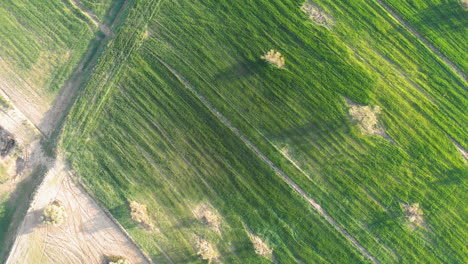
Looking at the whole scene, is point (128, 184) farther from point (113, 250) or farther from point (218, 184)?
point (218, 184)

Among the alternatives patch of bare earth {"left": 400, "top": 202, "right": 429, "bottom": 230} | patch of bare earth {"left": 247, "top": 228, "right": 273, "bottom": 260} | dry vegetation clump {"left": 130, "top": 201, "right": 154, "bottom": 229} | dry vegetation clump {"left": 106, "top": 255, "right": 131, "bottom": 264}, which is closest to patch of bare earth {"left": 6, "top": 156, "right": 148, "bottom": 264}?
dry vegetation clump {"left": 106, "top": 255, "right": 131, "bottom": 264}

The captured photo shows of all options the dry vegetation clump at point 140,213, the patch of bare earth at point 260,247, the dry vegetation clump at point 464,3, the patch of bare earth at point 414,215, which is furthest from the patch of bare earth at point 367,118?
the dry vegetation clump at point 140,213

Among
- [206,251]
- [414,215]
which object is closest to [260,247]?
[206,251]

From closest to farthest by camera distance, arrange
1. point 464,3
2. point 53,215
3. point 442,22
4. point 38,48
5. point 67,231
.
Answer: point 53,215 → point 67,231 → point 38,48 → point 464,3 → point 442,22

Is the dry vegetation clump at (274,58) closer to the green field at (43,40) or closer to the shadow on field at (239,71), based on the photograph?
the shadow on field at (239,71)

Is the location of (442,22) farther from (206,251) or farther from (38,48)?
(38,48)

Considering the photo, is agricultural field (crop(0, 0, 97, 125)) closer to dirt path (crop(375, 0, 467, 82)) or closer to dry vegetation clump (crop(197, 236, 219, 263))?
dry vegetation clump (crop(197, 236, 219, 263))
